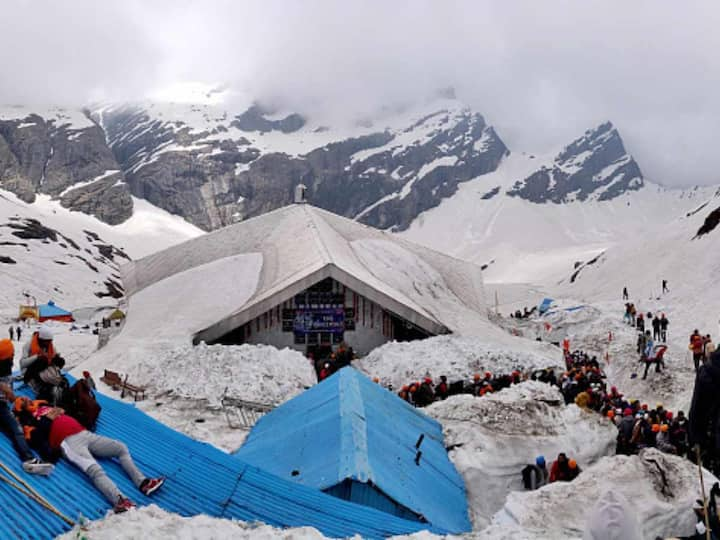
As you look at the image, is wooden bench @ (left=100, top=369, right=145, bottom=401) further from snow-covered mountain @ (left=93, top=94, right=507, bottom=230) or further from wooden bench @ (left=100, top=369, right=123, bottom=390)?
snow-covered mountain @ (left=93, top=94, right=507, bottom=230)

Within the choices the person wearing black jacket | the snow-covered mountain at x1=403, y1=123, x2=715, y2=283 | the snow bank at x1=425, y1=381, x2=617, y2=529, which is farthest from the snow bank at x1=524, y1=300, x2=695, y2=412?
the snow-covered mountain at x1=403, y1=123, x2=715, y2=283

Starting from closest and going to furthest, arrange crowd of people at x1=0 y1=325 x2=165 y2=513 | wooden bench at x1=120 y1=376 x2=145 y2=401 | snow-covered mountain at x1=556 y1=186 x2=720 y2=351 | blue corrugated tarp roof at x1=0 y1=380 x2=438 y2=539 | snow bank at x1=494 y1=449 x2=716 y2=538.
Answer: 1. blue corrugated tarp roof at x1=0 y1=380 x2=438 y2=539
2. crowd of people at x1=0 y1=325 x2=165 y2=513
3. snow bank at x1=494 y1=449 x2=716 y2=538
4. wooden bench at x1=120 y1=376 x2=145 y2=401
5. snow-covered mountain at x1=556 y1=186 x2=720 y2=351

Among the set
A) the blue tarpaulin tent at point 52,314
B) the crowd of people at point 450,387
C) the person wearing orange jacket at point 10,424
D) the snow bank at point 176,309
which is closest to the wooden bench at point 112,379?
the snow bank at point 176,309

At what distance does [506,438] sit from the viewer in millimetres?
10742

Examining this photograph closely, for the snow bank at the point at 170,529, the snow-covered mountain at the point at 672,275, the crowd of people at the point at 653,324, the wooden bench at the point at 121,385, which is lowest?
the snow bank at the point at 170,529

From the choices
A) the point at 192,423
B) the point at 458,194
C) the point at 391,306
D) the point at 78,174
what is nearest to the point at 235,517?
the point at 192,423

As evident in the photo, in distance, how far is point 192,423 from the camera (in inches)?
515

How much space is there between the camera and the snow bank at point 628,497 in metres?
Result: 6.91

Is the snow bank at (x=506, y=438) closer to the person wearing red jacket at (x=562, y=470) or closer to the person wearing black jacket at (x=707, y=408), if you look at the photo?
the person wearing red jacket at (x=562, y=470)

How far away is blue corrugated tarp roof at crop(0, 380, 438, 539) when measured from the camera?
5.10 m

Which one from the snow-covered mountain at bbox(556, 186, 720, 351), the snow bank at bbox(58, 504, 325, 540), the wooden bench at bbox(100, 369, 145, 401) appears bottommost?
the snow bank at bbox(58, 504, 325, 540)

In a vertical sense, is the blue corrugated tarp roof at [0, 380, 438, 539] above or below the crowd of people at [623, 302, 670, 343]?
below

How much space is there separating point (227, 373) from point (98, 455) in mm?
9873

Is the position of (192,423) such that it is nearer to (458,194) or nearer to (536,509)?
(536,509)
